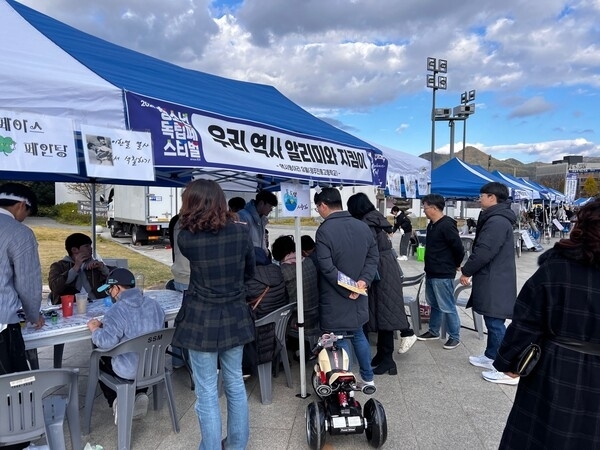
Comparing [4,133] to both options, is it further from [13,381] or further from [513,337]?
[513,337]

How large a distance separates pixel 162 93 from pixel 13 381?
1.75 metres

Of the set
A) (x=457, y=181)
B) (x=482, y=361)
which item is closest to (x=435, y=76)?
(x=457, y=181)

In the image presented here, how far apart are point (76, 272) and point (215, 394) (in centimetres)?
235

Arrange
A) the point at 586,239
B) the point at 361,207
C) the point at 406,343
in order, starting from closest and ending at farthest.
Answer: the point at 586,239, the point at 361,207, the point at 406,343

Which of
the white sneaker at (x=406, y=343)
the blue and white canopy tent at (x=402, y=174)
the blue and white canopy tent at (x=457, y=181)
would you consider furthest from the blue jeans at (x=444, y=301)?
the blue and white canopy tent at (x=457, y=181)

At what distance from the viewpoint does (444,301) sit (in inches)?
189

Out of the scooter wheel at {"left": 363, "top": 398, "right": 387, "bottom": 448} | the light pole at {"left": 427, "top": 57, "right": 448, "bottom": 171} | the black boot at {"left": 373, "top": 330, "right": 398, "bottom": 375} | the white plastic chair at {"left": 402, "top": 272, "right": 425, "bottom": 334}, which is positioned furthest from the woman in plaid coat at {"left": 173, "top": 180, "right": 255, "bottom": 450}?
the light pole at {"left": 427, "top": 57, "right": 448, "bottom": 171}

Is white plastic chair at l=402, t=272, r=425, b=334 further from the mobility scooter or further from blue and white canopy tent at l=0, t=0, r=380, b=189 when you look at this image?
the mobility scooter

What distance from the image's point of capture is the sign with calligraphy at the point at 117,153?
6.85 feet

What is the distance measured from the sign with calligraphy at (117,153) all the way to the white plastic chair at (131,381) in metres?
1.14

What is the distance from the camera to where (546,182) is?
240 ft

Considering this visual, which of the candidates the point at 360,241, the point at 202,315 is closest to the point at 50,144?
the point at 202,315

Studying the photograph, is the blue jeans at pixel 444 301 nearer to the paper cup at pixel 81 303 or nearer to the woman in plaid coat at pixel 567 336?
the woman in plaid coat at pixel 567 336

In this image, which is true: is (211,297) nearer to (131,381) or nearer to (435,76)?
(131,381)
